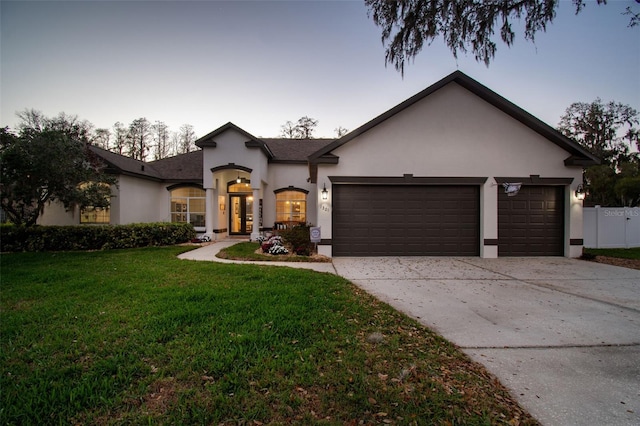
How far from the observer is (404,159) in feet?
31.4

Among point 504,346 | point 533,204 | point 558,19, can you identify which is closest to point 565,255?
point 533,204

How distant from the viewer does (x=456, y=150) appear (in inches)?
376

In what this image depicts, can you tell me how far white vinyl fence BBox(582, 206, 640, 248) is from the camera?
1112 centimetres

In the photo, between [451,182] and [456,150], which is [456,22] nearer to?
[456,150]

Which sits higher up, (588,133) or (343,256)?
(588,133)

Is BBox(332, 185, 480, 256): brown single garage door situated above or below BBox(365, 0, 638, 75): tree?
below

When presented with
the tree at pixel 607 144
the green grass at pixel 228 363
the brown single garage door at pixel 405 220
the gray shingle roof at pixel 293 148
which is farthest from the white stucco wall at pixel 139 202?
the tree at pixel 607 144

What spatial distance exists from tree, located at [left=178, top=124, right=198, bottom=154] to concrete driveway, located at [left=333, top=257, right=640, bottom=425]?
27.9 metres

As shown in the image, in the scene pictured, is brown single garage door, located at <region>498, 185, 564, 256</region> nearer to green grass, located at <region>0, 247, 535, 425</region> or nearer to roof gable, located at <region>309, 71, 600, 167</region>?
roof gable, located at <region>309, 71, 600, 167</region>

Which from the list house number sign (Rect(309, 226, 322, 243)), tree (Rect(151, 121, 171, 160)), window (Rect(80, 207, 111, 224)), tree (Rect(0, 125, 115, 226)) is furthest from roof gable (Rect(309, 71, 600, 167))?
tree (Rect(151, 121, 171, 160))

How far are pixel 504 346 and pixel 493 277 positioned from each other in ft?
13.3

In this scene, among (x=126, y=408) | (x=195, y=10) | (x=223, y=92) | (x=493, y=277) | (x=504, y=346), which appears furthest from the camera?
(x=223, y=92)

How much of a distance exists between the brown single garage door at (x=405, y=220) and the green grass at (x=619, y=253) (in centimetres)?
482

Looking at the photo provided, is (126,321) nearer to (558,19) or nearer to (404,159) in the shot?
(404,159)
